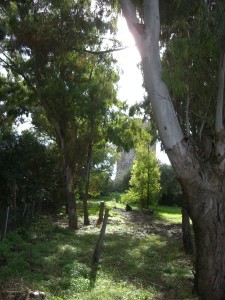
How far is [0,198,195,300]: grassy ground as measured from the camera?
764cm

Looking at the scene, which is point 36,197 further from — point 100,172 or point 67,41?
point 100,172

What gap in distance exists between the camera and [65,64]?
16719 mm

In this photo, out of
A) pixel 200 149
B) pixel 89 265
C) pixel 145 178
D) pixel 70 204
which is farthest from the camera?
pixel 145 178

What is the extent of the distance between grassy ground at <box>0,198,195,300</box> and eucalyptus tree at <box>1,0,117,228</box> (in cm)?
412

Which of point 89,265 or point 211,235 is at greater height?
point 211,235

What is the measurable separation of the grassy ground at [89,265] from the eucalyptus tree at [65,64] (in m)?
4.12

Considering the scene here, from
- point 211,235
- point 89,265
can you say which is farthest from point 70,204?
point 211,235

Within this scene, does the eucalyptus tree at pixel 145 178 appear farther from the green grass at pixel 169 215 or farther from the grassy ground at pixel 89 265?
the grassy ground at pixel 89 265

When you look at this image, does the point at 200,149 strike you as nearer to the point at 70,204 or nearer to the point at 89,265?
the point at 89,265

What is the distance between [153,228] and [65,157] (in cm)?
630

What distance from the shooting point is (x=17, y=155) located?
17125 mm

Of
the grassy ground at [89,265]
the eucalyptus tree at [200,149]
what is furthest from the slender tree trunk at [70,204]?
the eucalyptus tree at [200,149]

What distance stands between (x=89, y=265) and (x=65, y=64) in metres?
9.65

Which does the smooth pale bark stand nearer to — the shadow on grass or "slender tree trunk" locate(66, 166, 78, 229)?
the shadow on grass
